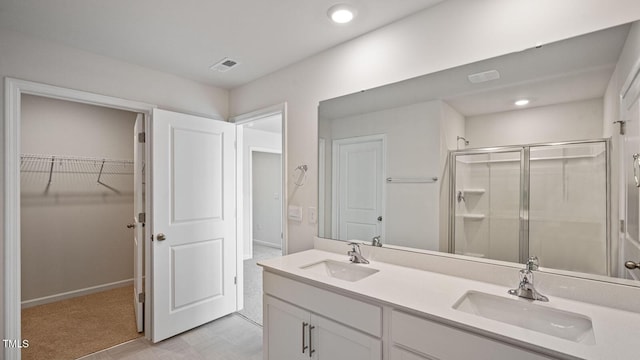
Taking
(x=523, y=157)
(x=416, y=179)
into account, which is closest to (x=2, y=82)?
(x=416, y=179)

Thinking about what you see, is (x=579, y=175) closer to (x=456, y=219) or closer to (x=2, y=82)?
(x=456, y=219)

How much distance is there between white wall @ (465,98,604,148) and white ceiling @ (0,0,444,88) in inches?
30.5

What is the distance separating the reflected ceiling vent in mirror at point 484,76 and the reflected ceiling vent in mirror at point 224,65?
1.85 m

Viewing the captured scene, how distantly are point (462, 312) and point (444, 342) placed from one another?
132 millimetres

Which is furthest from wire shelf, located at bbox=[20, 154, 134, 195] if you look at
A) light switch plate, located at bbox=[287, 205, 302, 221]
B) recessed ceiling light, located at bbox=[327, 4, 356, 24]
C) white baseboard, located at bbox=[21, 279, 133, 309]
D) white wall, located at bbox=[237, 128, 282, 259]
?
recessed ceiling light, located at bbox=[327, 4, 356, 24]

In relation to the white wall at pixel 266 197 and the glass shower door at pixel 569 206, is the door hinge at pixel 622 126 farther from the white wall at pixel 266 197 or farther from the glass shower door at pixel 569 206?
the white wall at pixel 266 197

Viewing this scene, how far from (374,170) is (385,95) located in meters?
0.49

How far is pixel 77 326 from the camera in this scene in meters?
2.82

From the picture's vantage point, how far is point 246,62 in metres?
2.55

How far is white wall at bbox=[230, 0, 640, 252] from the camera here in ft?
4.41

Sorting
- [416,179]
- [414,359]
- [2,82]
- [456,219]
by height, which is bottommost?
[414,359]

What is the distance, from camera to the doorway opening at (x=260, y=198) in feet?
15.2

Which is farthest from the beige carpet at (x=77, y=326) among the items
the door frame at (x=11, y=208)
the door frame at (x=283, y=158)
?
the door frame at (x=283, y=158)

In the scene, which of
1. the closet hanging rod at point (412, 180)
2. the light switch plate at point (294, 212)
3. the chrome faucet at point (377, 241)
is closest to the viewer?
the closet hanging rod at point (412, 180)
